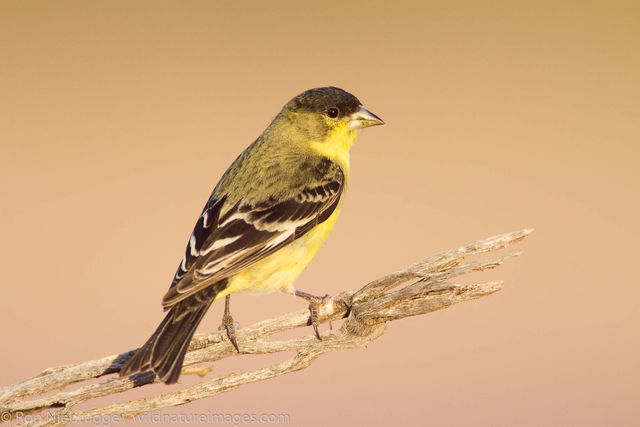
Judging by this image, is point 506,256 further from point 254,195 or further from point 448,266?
point 254,195

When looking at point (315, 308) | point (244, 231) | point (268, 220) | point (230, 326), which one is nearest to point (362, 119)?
point (268, 220)

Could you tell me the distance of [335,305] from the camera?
10.4ft

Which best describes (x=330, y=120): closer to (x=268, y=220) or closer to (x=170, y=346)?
(x=268, y=220)

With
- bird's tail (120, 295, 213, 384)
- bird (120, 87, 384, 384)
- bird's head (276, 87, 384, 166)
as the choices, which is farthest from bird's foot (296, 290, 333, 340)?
bird's head (276, 87, 384, 166)

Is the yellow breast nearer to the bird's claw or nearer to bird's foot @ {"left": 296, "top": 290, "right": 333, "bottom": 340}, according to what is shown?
the bird's claw

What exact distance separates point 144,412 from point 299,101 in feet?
9.20

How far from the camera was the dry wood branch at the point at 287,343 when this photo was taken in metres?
2.67

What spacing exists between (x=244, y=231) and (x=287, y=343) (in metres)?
0.88

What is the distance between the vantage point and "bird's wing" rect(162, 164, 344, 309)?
3223 millimetres

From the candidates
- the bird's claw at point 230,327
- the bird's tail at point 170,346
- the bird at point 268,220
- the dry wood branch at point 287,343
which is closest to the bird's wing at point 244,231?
the bird at point 268,220

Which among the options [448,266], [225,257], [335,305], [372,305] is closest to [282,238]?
[225,257]

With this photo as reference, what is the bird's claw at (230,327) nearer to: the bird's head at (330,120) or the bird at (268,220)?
the bird at (268,220)

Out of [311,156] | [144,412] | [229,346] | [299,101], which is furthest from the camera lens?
[299,101]

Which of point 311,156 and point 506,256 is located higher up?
point 311,156
